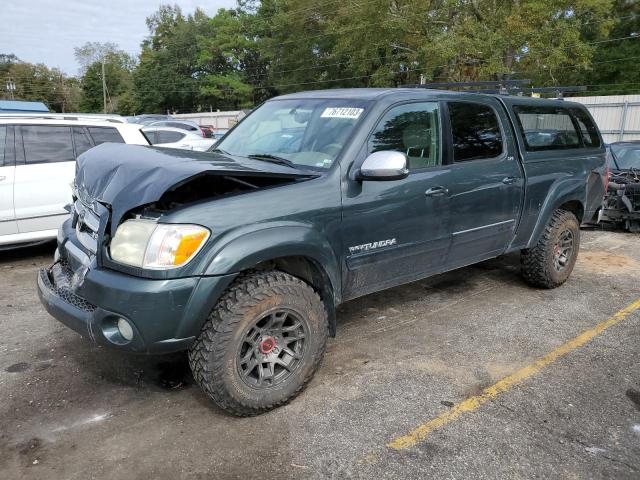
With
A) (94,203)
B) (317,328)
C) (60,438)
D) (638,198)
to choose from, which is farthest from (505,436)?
(638,198)

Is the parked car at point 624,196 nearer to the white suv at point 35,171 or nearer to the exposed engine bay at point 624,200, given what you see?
the exposed engine bay at point 624,200

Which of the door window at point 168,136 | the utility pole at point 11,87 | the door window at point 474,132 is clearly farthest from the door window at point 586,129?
the utility pole at point 11,87

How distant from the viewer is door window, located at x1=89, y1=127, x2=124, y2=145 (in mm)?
6684

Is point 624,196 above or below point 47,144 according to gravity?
below

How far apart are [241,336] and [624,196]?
7585 millimetres

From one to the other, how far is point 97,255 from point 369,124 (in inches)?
74.7

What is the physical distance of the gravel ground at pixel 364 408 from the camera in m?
2.66

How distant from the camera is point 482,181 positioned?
Answer: 4250mm

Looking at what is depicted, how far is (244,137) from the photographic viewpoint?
4238 mm

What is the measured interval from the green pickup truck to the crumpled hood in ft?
0.04

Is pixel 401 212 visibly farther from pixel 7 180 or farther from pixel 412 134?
pixel 7 180

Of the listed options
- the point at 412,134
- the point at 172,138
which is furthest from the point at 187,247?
the point at 172,138

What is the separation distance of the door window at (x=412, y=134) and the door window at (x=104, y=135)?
4.39 metres

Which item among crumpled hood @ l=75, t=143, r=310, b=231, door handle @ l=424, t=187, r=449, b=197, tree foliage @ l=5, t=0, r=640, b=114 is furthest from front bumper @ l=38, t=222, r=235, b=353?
tree foliage @ l=5, t=0, r=640, b=114
